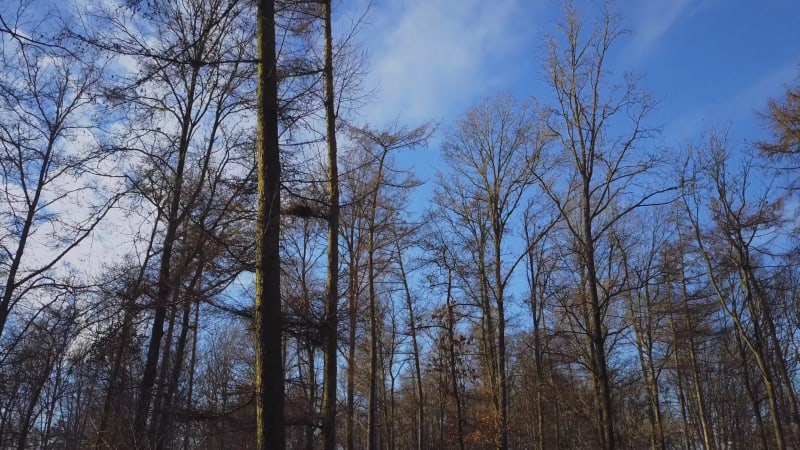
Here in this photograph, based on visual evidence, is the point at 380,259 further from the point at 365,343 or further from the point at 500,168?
the point at 500,168

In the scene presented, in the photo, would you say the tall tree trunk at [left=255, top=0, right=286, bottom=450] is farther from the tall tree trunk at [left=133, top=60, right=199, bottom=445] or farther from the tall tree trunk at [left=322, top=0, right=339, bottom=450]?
the tall tree trunk at [left=133, top=60, right=199, bottom=445]

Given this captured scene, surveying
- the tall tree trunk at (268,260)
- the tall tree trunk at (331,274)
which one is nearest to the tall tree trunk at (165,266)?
the tall tree trunk at (331,274)

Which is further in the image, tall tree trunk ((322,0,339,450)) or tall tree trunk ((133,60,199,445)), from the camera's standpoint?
tall tree trunk ((133,60,199,445))

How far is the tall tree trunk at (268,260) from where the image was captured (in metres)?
4.98

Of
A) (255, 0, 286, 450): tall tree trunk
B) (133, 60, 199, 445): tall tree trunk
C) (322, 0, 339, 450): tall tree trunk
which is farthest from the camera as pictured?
(133, 60, 199, 445): tall tree trunk

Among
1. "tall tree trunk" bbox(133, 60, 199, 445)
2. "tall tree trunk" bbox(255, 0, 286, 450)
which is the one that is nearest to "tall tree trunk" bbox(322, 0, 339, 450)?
"tall tree trunk" bbox(255, 0, 286, 450)

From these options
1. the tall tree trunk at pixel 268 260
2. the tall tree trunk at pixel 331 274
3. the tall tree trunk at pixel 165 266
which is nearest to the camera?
the tall tree trunk at pixel 268 260

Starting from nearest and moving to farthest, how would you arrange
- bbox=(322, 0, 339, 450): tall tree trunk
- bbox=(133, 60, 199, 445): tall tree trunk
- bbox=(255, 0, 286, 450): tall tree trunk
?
bbox=(255, 0, 286, 450): tall tree trunk, bbox=(322, 0, 339, 450): tall tree trunk, bbox=(133, 60, 199, 445): tall tree trunk

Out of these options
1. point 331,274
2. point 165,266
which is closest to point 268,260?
point 331,274

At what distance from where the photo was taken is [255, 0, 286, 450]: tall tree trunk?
498cm

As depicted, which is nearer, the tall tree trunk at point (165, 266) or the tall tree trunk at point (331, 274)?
the tall tree trunk at point (331, 274)

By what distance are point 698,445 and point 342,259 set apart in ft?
82.7

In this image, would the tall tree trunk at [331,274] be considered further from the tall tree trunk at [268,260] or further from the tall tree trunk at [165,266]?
the tall tree trunk at [165,266]

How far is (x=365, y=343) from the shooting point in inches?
856
